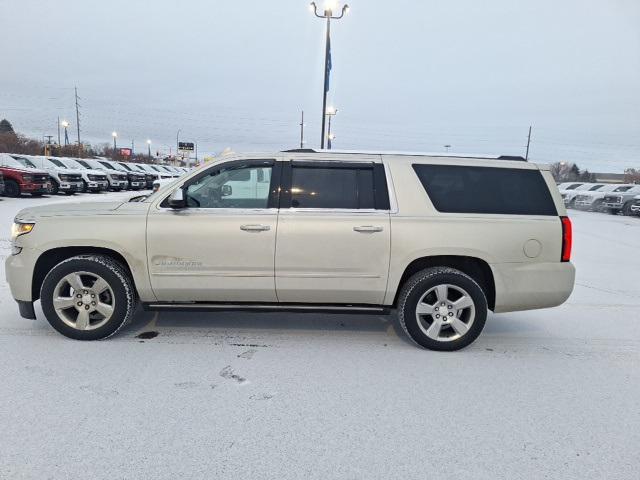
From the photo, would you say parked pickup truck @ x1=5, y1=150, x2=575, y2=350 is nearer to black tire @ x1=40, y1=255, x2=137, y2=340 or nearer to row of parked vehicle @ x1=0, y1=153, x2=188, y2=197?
black tire @ x1=40, y1=255, x2=137, y2=340

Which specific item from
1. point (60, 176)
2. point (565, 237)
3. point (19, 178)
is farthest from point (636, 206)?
point (19, 178)

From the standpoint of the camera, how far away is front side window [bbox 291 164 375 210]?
4180mm

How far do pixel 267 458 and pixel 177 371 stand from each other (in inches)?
53.5

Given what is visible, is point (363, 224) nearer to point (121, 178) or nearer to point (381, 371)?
point (381, 371)

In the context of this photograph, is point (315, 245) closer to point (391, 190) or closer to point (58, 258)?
point (391, 190)

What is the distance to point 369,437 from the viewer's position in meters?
2.82

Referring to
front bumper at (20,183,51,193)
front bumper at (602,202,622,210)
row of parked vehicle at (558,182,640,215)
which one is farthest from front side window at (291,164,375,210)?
front bumper at (602,202,622,210)

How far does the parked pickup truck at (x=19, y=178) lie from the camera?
59.4 feet

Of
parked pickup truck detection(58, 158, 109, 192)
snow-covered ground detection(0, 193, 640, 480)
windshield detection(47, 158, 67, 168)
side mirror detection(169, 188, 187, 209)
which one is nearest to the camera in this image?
snow-covered ground detection(0, 193, 640, 480)

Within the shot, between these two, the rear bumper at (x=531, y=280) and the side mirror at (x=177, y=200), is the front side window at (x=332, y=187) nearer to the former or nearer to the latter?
the side mirror at (x=177, y=200)

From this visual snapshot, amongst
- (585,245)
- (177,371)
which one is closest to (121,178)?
(585,245)

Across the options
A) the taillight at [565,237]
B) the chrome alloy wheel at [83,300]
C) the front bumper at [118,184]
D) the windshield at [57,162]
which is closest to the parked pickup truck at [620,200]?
the taillight at [565,237]

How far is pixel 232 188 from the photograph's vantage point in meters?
4.29

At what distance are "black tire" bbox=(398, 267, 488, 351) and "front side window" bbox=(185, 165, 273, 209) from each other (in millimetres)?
1556
